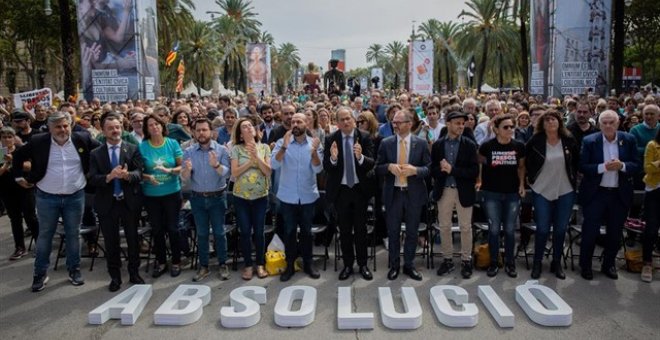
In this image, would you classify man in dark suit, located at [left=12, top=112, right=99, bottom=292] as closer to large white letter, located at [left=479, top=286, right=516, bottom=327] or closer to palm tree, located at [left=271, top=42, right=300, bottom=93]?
large white letter, located at [left=479, top=286, right=516, bottom=327]

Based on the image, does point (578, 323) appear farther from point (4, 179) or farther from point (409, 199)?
point (4, 179)

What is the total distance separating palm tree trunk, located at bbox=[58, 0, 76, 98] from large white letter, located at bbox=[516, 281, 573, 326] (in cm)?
1699

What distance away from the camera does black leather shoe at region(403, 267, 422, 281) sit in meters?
6.09

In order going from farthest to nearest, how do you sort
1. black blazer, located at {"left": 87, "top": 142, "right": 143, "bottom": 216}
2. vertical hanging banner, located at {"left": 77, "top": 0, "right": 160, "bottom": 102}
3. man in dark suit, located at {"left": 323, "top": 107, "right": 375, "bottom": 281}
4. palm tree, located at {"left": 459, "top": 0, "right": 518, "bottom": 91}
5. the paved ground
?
1. palm tree, located at {"left": 459, "top": 0, "right": 518, "bottom": 91}
2. vertical hanging banner, located at {"left": 77, "top": 0, "right": 160, "bottom": 102}
3. man in dark suit, located at {"left": 323, "top": 107, "right": 375, "bottom": 281}
4. black blazer, located at {"left": 87, "top": 142, "right": 143, "bottom": 216}
5. the paved ground

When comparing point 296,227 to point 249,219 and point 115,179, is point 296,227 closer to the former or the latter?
point 249,219

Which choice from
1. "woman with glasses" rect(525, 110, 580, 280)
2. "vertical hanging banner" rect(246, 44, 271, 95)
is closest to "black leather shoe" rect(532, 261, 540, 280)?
"woman with glasses" rect(525, 110, 580, 280)

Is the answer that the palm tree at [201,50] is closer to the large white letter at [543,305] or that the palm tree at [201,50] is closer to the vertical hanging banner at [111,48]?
the vertical hanging banner at [111,48]

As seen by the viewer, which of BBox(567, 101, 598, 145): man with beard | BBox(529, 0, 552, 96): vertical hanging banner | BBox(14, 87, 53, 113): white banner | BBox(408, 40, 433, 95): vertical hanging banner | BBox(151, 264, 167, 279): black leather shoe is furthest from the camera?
BBox(408, 40, 433, 95): vertical hanging banner

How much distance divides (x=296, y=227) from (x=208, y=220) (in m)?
1.07

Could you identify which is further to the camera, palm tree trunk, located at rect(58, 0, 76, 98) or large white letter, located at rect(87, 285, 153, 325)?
palm tree trunk, located at rect(58, 0, 76, 98)

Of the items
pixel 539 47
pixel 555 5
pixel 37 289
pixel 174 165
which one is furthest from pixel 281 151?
pixel 539 47

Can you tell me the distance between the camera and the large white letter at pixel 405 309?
4773 millimetres

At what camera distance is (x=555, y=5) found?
1636cm

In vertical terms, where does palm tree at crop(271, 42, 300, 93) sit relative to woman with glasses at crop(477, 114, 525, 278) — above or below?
above
